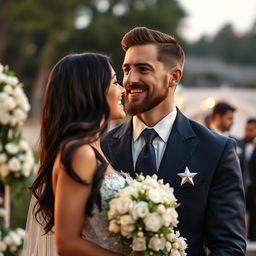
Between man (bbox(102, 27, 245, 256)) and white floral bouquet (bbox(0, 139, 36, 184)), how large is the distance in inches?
95.9

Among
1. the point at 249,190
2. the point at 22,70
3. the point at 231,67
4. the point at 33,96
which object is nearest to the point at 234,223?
the point at 249,190

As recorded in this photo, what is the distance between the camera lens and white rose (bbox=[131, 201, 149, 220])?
8.19 feet

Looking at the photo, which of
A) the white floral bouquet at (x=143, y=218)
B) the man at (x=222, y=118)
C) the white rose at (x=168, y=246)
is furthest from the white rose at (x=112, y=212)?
the man at (x=222, y=118)

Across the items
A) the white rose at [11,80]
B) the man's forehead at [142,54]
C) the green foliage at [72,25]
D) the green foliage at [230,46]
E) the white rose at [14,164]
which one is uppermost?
the green foliage at [230,46]

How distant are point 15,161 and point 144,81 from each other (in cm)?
289

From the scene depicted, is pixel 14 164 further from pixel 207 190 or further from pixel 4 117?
pixel 207 190

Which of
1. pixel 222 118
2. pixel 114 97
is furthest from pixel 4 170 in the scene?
pixel 114 97

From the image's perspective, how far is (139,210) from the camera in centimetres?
250

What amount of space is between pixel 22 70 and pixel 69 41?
7363 millimetres

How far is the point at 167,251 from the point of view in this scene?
264cm

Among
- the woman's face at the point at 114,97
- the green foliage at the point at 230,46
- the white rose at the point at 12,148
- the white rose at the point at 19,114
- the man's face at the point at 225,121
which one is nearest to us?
the woman's face at the point at 114,97

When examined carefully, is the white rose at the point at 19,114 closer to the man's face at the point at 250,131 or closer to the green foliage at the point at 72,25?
the man's face at the point at 250,131

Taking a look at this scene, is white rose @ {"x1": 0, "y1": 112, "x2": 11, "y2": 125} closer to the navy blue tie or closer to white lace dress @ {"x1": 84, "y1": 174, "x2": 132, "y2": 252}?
the navy blue tie

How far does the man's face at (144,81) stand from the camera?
328 centimetres
